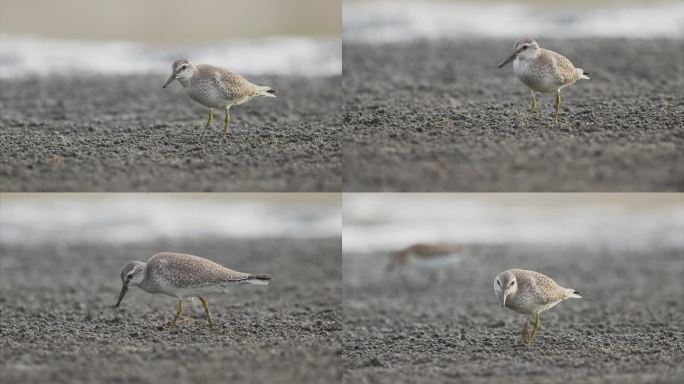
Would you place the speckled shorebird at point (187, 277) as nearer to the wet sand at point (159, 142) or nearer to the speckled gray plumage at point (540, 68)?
the wet sand at point (159, 142)

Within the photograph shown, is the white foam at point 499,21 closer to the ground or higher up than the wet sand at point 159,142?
higher up

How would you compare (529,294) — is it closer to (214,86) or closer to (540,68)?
(540,68)

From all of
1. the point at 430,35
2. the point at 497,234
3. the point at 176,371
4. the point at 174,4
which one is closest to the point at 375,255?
the point at 497,234

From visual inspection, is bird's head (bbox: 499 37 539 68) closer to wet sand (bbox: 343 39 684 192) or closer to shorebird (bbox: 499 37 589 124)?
shorebird (bbox: 499 37 589 124)

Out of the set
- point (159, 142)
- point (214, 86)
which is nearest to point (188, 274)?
point (159, 142)

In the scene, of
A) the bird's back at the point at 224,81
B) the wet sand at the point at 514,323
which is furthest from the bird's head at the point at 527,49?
the wet sand at the point at 514,323

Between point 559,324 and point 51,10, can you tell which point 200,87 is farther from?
point 51,10
